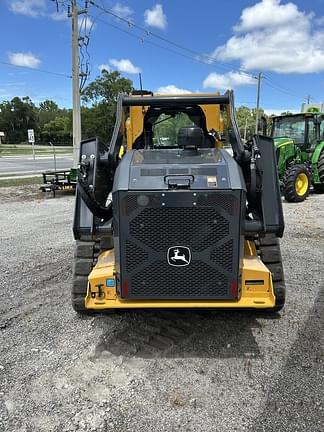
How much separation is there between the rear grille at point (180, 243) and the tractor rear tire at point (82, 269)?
69 centimetres

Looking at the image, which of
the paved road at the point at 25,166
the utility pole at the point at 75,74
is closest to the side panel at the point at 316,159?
the utility pole at the point at 75,74

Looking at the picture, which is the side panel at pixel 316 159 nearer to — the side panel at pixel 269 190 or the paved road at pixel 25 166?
the side panel at pixel 269 190

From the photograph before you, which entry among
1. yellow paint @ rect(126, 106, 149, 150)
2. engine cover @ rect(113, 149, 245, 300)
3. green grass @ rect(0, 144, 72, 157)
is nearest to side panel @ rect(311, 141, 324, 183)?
yellow paint @ rect(126, 106, 149, 150)

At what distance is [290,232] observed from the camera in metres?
7.63

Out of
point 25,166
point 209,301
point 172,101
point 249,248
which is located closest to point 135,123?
point 172,101

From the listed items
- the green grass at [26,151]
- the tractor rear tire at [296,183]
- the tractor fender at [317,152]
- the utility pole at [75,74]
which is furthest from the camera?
the green grass at [26,151]

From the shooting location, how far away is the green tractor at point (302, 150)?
1139 cm

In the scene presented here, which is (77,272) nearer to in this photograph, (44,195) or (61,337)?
(61,337)

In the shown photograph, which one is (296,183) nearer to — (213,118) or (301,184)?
(301,184)

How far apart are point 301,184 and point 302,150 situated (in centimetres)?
149

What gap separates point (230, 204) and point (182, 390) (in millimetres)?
1376

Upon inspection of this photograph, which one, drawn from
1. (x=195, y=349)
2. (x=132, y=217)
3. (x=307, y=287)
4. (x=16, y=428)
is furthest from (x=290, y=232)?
(x=16, y=428)

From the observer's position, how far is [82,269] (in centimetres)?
376

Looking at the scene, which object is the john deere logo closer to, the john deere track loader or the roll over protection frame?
the john deere track loader
